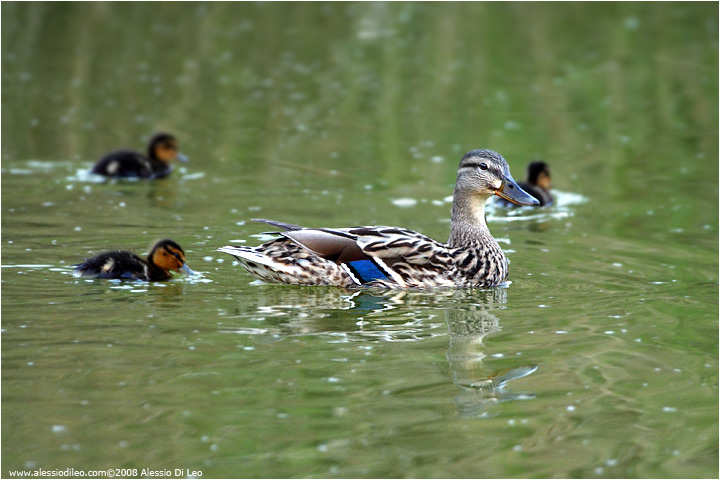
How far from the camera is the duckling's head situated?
32.6ft

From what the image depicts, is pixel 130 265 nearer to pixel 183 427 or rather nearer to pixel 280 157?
pixel 183 427

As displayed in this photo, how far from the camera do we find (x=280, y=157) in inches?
439

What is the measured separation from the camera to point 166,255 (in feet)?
22.4

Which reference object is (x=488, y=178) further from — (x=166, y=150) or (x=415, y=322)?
(x=166, y=150)

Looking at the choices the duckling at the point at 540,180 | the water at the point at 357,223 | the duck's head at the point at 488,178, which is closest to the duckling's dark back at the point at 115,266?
the water at the point at 357,223

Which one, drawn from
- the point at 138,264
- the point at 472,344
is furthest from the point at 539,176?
the point at 472,344

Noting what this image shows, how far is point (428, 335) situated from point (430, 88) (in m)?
8.88

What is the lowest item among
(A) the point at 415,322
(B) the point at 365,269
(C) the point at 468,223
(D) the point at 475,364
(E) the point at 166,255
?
(D) the point at 475,364

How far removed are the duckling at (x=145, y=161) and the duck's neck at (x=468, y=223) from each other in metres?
3.88

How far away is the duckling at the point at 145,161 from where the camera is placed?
10.2m

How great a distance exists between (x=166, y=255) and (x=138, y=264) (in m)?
0.17

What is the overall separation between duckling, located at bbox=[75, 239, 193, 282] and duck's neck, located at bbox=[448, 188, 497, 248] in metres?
1.69

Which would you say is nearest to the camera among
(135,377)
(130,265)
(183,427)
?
(183,427)

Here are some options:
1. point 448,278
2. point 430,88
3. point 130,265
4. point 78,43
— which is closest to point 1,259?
point 130,265
